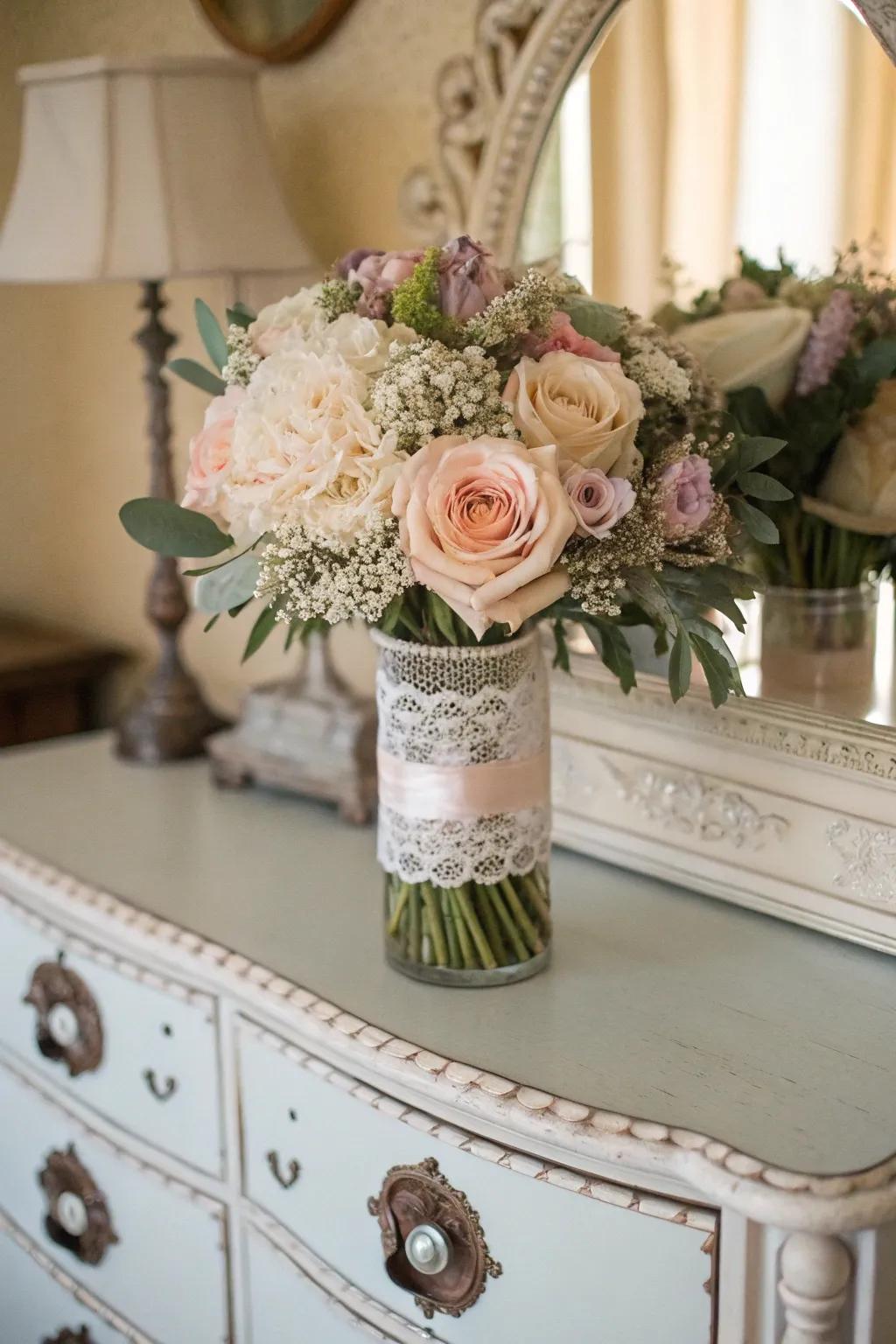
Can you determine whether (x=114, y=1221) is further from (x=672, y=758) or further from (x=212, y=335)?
(x=212, y=335)

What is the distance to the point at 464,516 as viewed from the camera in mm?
871

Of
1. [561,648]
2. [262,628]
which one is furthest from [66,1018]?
[561,648]

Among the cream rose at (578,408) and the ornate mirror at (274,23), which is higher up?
the ornate mirror at (274,23)

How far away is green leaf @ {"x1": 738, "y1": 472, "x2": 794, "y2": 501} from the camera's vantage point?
3.21 ft

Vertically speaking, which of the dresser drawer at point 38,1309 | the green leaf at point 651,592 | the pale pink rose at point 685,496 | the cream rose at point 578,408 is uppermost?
the cream rose at point 578,408

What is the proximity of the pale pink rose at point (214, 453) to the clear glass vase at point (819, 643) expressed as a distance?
Answer: 504mm

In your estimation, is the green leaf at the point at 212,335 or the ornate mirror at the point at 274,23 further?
the ornate mirror at the point at 274,23

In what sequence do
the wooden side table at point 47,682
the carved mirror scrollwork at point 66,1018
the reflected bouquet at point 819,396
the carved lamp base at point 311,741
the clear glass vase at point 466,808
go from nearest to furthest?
the clear glass vase at point 466,808
the reflected bouquet at point 819,396
the carved mirror scrollwork at point 66,1018
the carved lamp base at point 311,741
the wooden side table at point 47,682

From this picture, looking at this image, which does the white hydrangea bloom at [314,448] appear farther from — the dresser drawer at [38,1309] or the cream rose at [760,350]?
the dresser drawer at [38,1309]

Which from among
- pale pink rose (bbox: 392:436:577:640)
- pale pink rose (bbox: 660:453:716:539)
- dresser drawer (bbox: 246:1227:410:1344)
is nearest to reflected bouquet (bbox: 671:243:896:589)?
pale pink rose (bbox: 660:453:716:539)

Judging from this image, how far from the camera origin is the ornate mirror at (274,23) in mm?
1641

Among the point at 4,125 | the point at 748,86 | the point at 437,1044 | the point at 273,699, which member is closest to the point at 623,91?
the point at 748,86

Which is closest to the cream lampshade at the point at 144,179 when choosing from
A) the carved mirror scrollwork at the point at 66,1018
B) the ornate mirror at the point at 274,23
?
the ornate mirror at the point at 274,23

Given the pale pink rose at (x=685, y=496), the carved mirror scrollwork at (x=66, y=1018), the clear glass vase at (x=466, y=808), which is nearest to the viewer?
the pale pink rose at (x=685, y=496)
